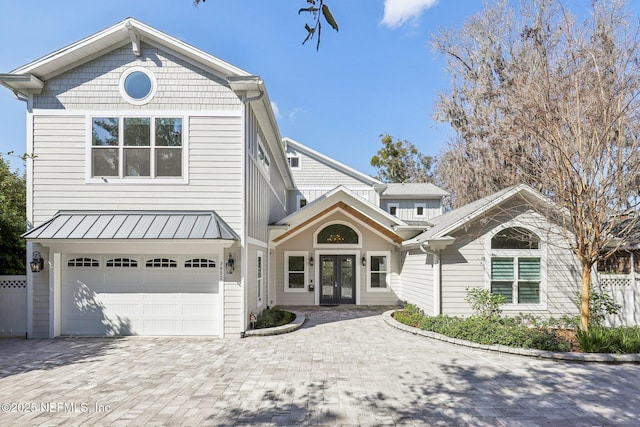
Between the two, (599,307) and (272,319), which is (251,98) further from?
(599,307)

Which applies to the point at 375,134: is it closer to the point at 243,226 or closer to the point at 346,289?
the point at 346,289

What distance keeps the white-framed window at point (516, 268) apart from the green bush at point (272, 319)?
5.85 metres

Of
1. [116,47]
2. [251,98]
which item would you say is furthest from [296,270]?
[116,47]

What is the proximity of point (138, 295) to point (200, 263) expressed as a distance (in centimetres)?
170

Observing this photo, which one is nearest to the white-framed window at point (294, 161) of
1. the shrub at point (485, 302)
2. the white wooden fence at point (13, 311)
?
the shrub at point (485, 302)

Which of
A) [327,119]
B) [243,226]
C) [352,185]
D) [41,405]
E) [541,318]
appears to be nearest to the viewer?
[41,405]

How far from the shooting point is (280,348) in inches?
309

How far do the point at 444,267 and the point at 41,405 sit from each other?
350 inches

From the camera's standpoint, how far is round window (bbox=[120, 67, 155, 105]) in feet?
29.0

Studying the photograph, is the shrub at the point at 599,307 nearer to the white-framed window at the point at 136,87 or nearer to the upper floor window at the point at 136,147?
the upper floor window at the point at 136,147

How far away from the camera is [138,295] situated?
877 centimetres

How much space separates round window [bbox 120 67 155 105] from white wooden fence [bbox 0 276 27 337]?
5.25 meters

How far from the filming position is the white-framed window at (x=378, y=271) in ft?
47.4

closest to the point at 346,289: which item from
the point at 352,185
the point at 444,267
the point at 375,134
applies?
the point at 444,267
